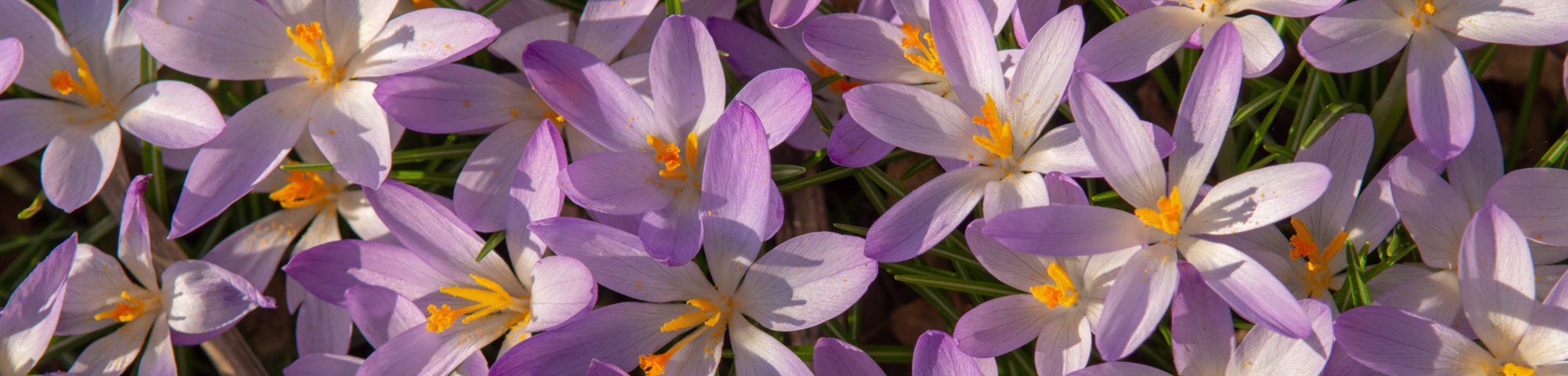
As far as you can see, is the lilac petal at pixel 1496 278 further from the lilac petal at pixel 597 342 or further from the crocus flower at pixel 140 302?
the crocus flower at pixel 140 302

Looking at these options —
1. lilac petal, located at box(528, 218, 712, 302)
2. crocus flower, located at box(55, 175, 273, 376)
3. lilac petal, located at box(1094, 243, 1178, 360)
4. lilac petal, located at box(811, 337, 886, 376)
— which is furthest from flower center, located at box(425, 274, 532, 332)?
lilac petal, located at box(1094, 243, 1178, 360)

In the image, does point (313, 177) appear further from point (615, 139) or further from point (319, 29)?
point (615, 139)

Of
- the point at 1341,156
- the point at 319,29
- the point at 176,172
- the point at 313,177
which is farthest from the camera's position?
the point at 176,172

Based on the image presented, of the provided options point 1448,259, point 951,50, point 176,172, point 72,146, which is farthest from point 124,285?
point 1448,259

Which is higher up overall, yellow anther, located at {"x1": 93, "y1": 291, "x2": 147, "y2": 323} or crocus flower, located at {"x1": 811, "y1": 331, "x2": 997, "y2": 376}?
crocus flower, located at {"x1": 811, "y1": 331, "x2": 997, "y2": 376}

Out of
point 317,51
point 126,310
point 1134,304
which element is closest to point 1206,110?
point 1134,304

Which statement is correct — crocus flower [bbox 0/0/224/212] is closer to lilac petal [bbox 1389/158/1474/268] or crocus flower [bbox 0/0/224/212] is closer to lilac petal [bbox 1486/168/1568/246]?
lilac petal [bbox 1389/158/1474/268]
